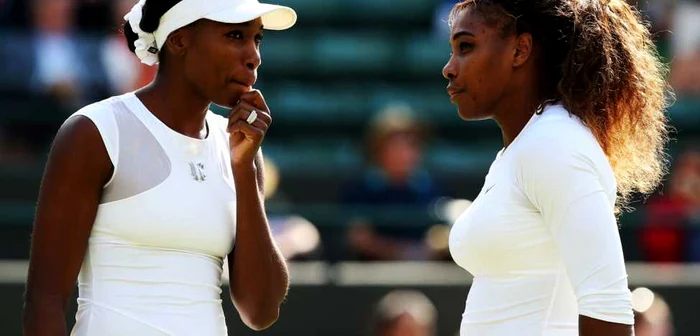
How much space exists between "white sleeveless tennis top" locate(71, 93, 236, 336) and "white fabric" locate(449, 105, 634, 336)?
679 millimetres

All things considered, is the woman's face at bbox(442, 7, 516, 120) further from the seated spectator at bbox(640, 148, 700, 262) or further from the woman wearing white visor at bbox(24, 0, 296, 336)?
the seated spectator at bbox(640, 148, 700, 262)

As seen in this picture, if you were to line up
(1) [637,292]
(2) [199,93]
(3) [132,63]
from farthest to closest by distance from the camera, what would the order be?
(3) [132,63]
(1) [637,292]
(2) [199,93]

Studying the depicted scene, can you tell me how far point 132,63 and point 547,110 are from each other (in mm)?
6114

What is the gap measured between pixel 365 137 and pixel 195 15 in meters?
5.79

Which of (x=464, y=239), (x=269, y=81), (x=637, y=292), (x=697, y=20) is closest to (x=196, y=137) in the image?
(x=464, y=239)

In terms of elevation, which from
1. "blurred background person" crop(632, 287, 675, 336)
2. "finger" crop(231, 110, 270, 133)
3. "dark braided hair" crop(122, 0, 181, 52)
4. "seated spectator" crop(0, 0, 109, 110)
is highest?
"dark braided hair" crop(122, 0, 181, 52)

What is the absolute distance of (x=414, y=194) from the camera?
7.72m

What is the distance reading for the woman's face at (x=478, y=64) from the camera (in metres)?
3.24

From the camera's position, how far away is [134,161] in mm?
3295

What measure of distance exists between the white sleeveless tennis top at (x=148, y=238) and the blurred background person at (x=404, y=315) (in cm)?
301

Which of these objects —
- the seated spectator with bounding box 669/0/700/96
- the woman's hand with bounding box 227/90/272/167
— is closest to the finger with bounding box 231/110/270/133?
the woman's hand with bounding box 227/90/272/167

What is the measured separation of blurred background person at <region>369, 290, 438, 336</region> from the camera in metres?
6.37

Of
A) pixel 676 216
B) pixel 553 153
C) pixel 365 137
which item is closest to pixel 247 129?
pixel 553 153

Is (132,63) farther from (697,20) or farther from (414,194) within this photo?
(697,20)
